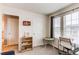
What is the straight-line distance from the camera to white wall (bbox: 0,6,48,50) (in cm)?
251

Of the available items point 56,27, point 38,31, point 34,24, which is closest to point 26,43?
point 38,31

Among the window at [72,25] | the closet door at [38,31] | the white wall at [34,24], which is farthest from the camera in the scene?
the closet door at [38,31]

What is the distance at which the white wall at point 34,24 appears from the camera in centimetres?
251

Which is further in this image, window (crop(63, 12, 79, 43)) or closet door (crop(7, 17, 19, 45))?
closet door (crop(7, 17, 19, 45))

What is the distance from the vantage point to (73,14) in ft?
7.07

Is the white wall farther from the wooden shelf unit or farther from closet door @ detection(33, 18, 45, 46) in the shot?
the wooden shelf unit

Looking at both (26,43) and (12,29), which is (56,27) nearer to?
(26,43)

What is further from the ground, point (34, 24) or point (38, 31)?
point (34, 24)

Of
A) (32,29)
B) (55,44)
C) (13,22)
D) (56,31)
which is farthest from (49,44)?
(13,22)

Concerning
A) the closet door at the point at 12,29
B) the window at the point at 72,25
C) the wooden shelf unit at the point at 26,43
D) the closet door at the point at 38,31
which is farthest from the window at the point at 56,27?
the closet door at the point at 12,29

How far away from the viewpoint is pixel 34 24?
2898 mm

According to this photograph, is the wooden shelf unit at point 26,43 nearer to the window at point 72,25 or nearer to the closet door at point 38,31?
the closet door at point 38,31

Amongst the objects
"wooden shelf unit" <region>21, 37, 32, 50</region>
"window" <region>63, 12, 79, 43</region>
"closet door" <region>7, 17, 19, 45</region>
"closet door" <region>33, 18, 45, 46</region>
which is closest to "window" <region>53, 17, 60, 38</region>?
"window" <region>63, 12, 79, 43</region>

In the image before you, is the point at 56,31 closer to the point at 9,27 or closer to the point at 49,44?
the point at 49,44
